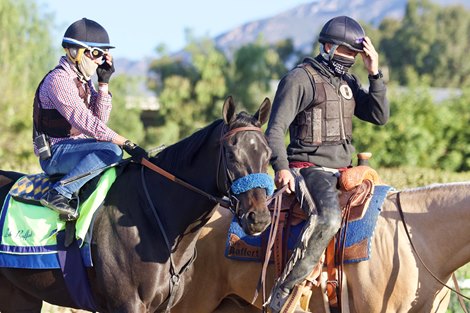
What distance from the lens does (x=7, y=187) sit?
21.9 ft

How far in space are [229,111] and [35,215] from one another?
5.94 ft

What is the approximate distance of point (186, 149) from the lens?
6004mm

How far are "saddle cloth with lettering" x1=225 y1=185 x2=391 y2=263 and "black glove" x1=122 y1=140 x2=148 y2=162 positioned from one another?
2.85 feet

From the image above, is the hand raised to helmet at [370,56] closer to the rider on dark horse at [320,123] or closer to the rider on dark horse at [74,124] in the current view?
the rider on dark horse at [320,123]

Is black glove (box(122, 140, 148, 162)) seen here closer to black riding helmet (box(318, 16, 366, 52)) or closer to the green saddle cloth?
the green saddle cloth

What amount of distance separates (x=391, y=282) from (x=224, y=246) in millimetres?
1487

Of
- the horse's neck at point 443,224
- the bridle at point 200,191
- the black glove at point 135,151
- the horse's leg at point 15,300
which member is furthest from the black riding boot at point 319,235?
the horse's leg at point 15,300

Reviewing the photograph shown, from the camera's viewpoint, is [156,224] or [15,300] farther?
[15,300]

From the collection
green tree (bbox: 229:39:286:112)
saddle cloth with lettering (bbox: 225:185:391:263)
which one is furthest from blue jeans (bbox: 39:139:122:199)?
green tree (bbox: 229:39:286:112)

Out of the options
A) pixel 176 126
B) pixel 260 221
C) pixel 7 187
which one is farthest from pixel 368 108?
pixel 176 126

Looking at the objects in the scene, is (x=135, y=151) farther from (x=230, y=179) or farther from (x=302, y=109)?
(x=302, y=109)

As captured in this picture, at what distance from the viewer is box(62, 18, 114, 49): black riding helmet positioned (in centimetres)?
634

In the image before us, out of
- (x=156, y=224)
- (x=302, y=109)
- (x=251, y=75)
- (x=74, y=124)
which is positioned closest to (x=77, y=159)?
(x=74, y=124)

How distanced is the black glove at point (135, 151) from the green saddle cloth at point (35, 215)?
0.72ft
